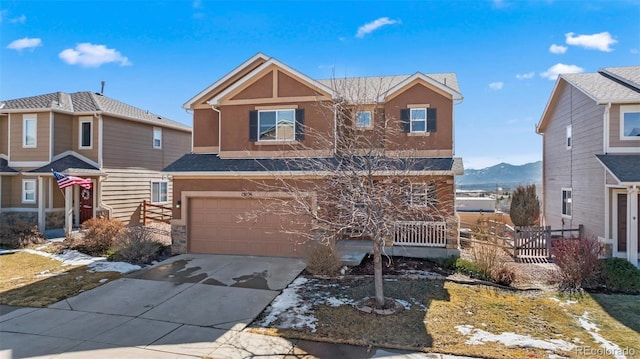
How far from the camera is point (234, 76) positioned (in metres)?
15.8

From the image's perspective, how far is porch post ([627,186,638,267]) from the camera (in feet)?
40.3

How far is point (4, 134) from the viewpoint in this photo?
18781mm

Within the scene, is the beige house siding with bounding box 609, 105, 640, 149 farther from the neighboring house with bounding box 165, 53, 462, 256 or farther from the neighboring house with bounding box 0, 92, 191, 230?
the neighboring house with bounding box 0, 92, 191, 230

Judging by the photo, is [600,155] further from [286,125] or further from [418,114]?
[286,125]

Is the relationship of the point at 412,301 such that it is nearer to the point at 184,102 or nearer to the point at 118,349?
the point at 118,349

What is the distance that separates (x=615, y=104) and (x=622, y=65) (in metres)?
5.97

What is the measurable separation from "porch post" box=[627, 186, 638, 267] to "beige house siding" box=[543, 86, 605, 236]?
1.09 meters

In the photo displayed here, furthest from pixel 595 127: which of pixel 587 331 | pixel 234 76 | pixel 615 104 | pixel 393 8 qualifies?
pixel 234 76

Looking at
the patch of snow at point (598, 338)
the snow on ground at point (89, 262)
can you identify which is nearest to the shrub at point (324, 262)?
the snow on ground at point (89, 262)

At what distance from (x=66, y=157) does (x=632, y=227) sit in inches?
982

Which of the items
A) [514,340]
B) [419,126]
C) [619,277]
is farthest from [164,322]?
[619,277]

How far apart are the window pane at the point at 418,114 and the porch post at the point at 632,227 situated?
290 inches

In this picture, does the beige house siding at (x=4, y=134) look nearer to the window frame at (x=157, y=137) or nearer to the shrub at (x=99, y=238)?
the window frame at (x=157, y=137)

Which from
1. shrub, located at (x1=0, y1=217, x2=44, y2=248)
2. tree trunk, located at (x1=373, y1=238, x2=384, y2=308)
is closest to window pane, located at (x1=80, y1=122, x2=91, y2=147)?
shrub, located at (x1=0, y1=217, x2=44, y2=248)
